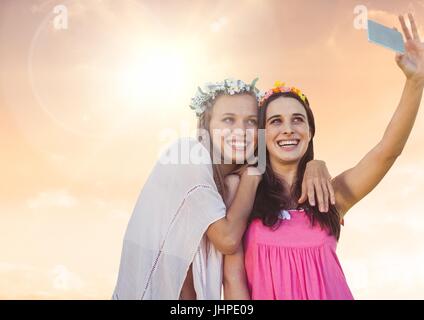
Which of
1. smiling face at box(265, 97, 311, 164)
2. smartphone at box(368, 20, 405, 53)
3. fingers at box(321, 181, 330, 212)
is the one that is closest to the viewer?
smartphone at box(368, 20, 405, 53)

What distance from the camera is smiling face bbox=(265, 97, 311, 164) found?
2.74 metres

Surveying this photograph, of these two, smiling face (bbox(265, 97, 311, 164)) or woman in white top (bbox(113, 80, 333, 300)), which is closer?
woman in white top (bbox(113, 80, 333, 300))

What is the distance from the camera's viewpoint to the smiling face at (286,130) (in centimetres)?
274

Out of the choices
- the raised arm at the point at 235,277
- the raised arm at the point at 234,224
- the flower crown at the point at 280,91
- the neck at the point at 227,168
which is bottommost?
the raised arm at the point at 235,277

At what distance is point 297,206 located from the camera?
276 centimetres

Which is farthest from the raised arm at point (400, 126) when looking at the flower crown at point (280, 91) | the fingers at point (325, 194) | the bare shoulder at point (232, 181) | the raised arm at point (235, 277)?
the raised arm at point (235, 277)

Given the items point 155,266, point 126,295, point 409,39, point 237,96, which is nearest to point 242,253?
point 155,266

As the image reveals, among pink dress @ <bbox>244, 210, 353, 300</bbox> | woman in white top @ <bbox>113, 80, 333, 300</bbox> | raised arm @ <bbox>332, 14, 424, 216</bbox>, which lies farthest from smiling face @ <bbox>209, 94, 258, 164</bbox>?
raised arm @ <bbox>332, 14, 424, 216</bbox>

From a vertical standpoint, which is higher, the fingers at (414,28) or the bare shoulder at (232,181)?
the fingers at (414,28)

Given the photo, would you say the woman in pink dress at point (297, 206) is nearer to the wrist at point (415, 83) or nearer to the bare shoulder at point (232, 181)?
the wrist at point (415, 83)

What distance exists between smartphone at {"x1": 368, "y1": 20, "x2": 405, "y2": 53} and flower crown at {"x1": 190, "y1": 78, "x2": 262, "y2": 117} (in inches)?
24.9

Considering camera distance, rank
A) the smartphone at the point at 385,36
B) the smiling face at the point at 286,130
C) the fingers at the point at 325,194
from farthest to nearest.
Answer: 1. the smiling face at the point at 286,130
2. the fingers at the point at 325,194
3. the smartphone at the point at 385,36

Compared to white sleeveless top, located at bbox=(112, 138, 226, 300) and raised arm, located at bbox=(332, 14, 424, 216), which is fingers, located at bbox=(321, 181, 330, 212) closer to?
raised arm, located at bbox=(332, 14, 424, 216)

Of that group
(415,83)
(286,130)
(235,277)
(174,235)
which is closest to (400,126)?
(415,83)
